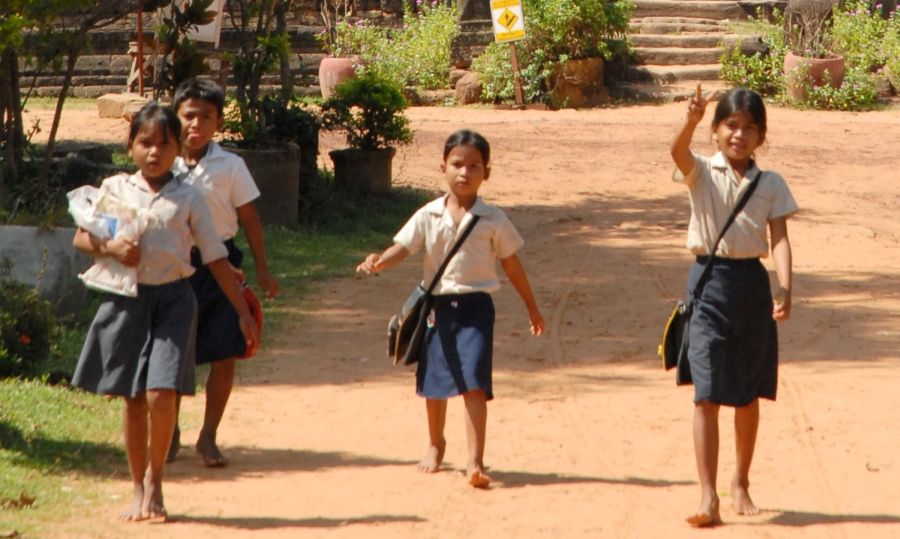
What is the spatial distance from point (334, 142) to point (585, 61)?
5003 mm

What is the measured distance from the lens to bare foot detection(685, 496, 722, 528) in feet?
16.6

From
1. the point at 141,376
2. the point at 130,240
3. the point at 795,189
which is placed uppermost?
the point at 130,240

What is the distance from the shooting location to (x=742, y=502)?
527cm

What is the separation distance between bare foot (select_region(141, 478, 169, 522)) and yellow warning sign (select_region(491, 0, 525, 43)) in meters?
14.8

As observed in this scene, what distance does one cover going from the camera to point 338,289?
9.93 metres

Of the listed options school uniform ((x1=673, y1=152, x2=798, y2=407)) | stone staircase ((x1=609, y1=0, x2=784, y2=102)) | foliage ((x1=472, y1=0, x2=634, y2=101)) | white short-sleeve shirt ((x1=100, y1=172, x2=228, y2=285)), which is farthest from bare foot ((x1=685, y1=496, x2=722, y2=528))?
stone staircase ((x1=609, y1=0, x2=784, y2=102))

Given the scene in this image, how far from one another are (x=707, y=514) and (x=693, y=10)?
1919cm

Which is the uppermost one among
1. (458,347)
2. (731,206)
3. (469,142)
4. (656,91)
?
(469,142)

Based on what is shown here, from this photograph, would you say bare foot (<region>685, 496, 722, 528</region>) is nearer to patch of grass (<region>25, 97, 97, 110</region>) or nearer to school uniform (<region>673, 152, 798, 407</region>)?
school uniform (<region>673, 152, 798, 407</region>)

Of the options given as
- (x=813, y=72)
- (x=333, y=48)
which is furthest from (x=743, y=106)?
(x=333, y=48)

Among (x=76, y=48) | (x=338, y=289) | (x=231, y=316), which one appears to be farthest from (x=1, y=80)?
(x=231, y=316)

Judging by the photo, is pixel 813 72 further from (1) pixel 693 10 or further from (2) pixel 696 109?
(2) pixel 696 109

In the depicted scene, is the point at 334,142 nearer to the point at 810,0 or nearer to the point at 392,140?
the point at 392,140

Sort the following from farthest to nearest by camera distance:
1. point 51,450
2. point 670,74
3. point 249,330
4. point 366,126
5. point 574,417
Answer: point 670,74 → point 366,126 → point 574,417 → point 51,450 → point 249,330
